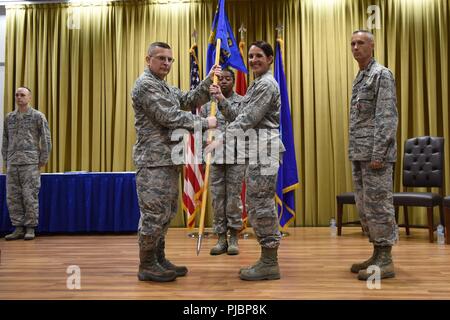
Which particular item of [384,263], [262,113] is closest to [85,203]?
[262,113]

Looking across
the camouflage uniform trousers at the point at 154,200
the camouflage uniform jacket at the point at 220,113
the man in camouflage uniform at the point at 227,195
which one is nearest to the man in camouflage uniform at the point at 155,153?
the camouflage uniform trousers at the point at 154,200

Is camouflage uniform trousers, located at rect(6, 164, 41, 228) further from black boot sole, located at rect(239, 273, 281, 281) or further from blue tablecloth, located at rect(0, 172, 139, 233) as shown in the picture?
black boot sole, located at rect(239, 273, 281, 281)

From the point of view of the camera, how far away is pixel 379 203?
2.73 meters

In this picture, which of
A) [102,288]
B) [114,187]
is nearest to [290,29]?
[114,187]

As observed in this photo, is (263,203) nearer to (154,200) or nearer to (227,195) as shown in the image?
(154,200)

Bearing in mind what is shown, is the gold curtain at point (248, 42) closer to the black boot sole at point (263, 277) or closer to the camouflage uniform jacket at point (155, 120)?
the black boot sole at point (263, 277)

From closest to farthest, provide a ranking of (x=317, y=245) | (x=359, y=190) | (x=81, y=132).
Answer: (x=359, y=190), (x=317, y=245), (x=81, y=132)

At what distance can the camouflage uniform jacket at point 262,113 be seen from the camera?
264 cm

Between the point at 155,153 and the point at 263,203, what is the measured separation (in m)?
0.72

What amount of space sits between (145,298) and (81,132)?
448 centimetres

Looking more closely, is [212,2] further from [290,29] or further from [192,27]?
Answer: [290,29]

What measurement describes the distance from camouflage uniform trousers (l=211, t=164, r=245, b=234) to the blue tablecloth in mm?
1573

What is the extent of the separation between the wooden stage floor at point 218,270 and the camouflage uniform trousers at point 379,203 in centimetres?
28
